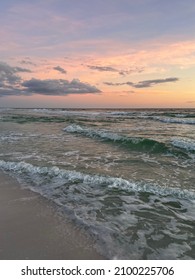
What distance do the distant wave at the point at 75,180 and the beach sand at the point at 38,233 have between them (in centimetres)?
83

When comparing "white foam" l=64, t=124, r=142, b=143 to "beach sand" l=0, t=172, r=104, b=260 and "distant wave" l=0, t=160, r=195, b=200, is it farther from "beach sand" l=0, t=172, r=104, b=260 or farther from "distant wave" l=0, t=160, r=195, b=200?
"beach sand" l=0, t=172, r=104, b=260

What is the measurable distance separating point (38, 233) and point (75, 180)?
3.09 meters

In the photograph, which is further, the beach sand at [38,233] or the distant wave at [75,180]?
the distant wave at [75,180]

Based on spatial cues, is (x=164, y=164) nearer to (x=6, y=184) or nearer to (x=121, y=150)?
(x=121, y=150)

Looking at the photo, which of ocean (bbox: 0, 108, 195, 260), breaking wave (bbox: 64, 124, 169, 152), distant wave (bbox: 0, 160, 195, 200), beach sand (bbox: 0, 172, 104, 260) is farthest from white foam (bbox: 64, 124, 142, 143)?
beach sand (bbox: 0, 172, 104, 260)

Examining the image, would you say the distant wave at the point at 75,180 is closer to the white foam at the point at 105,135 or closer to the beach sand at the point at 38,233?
the beach sand at the point at 38,233

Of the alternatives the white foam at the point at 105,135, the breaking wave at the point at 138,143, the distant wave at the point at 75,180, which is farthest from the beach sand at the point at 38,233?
the white foam at the point at 105,135

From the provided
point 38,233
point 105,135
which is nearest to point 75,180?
point 38,233

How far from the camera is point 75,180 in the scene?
7.39m

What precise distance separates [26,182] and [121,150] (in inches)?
A: 239

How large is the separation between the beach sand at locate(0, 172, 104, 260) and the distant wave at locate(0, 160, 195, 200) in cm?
83

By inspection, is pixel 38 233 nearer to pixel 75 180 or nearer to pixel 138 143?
pixel 75 180

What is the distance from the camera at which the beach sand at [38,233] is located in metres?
3.74

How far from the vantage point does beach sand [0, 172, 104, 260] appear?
3.74 metres
